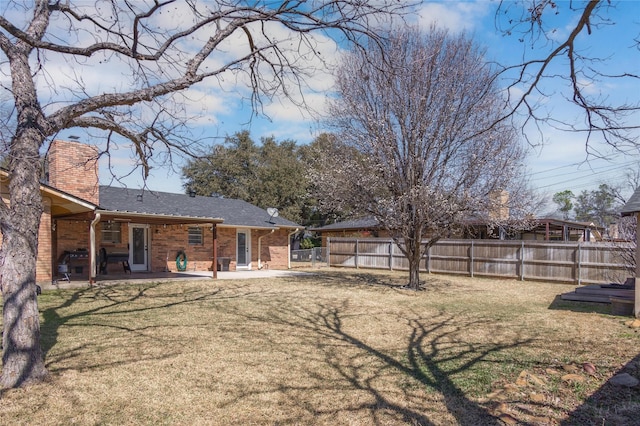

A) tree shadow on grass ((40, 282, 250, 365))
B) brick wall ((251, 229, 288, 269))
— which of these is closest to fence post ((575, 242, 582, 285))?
tree shadow on grass ((40, 282, 250, 365))

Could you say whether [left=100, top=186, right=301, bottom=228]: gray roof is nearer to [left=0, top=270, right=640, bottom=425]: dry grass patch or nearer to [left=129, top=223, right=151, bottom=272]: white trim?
[left=129, top=223, right=151, bottom=272]: white trim

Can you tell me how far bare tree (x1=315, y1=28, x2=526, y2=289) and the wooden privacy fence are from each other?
409cm

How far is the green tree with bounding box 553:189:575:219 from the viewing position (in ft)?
192

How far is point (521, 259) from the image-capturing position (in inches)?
639

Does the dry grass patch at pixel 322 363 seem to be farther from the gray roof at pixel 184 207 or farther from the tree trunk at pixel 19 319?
the gray roof at pixel 184 207

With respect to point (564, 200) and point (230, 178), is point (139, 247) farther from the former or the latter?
point (564, 200)

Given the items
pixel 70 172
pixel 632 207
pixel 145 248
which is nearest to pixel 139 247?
pixel 145 248

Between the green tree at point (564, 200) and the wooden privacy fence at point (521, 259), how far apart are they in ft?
156

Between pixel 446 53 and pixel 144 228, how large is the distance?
12.7 m

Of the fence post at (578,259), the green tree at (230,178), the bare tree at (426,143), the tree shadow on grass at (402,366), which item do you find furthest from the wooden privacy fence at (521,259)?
the green tree at (230,178)

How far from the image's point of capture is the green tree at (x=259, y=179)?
34.8m

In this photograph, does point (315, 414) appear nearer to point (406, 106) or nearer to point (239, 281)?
point (406, 106)

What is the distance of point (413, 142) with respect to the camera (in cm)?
1193

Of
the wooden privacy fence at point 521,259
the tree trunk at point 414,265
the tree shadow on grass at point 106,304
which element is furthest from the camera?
the wooden privacy fence at point 521,259
